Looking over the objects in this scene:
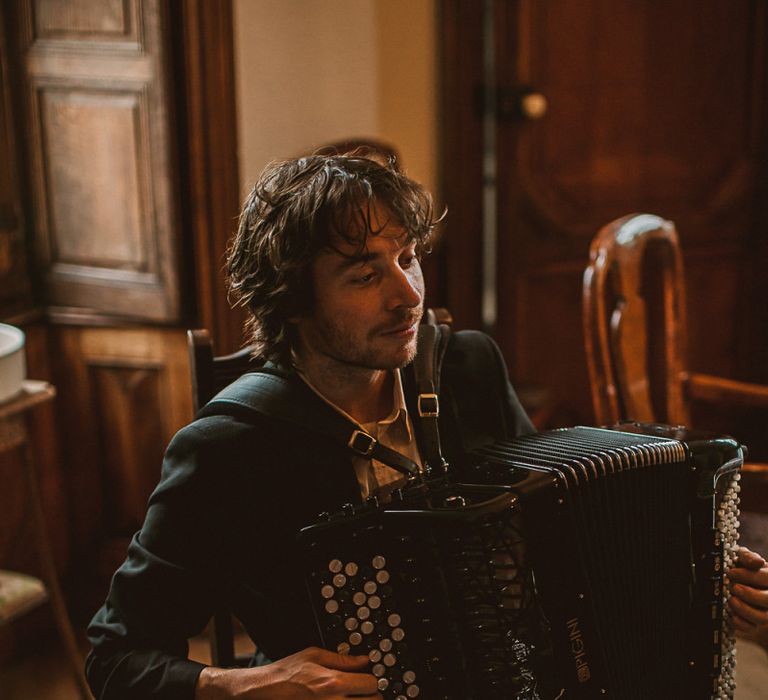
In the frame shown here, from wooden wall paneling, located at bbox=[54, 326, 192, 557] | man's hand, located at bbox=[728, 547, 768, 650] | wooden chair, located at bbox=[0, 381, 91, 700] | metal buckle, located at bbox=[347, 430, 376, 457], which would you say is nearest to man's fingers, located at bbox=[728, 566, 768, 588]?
man's hand, located at bbox=[728, 547, 768, 650]

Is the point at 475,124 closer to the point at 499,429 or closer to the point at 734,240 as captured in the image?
the point at 734,240

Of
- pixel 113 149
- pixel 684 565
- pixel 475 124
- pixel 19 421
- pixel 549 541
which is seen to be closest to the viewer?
pixel 549 541

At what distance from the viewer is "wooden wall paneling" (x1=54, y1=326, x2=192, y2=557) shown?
8.57 feet

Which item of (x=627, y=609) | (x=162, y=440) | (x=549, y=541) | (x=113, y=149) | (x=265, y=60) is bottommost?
(x=162, y=440)

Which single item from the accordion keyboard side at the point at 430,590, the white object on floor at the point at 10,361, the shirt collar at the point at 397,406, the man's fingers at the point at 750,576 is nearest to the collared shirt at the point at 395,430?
the shirt collar at the point at 397,406

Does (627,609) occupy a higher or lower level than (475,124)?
lower

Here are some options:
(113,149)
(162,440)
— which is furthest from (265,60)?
(162,440)

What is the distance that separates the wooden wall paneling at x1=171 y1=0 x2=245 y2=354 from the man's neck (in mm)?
1061

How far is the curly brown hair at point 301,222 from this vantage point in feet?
4.66

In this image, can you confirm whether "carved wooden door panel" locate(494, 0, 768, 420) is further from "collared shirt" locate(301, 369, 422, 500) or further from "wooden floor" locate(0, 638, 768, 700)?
"collared shirt" locate(301, 369, 422, 500)

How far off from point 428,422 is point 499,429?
0.17 metres

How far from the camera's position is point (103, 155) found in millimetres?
2529

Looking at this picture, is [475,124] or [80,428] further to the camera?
[475,124]

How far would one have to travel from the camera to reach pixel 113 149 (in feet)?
8.24
